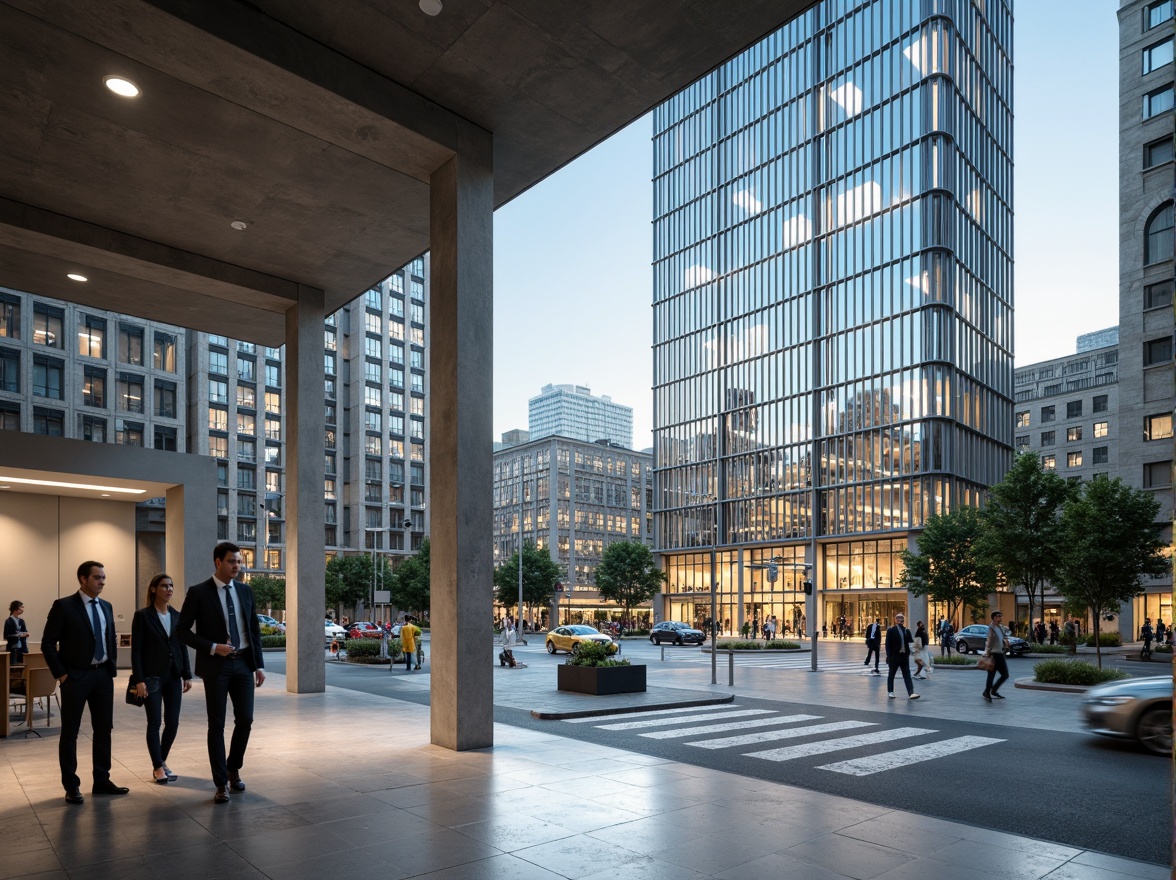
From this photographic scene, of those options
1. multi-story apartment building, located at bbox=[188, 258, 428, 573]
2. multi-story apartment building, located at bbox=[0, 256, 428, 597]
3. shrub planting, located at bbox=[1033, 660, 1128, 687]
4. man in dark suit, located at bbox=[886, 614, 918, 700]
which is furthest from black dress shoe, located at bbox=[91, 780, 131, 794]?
multi-story apartment building, located at bbox=[188, 258, 428, 573]

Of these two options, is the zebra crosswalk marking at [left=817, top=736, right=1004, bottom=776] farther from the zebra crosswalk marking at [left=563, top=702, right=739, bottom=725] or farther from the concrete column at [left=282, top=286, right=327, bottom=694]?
the concrete column at [left=282, top=286, right=327, bottom=694]

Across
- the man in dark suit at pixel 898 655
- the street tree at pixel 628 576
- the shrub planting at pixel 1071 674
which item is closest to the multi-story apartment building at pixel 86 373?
the street tree at pixel 628 576

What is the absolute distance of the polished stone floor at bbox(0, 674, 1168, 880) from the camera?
6129 mm

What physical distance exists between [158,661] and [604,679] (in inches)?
426

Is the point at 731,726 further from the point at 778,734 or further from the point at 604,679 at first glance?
the point at 604,679

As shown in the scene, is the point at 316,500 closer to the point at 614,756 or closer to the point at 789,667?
the point at 614,756

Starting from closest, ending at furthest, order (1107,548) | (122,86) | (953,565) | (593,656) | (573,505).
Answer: (122,86) < (593,656) < (1107,548) < (953,565) < (573,505)

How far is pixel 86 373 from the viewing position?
55.4 metres

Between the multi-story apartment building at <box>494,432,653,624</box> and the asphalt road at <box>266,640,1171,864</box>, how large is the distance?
9263cm

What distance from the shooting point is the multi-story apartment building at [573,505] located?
116312 millimetres

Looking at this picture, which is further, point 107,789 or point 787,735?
point 787,735

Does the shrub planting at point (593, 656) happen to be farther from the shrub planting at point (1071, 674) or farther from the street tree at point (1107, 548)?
the street tree at point (1107, 548)

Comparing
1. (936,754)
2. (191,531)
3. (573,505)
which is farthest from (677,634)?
(573,505)

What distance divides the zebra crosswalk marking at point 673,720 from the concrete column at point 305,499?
A: 7487 millimetres
